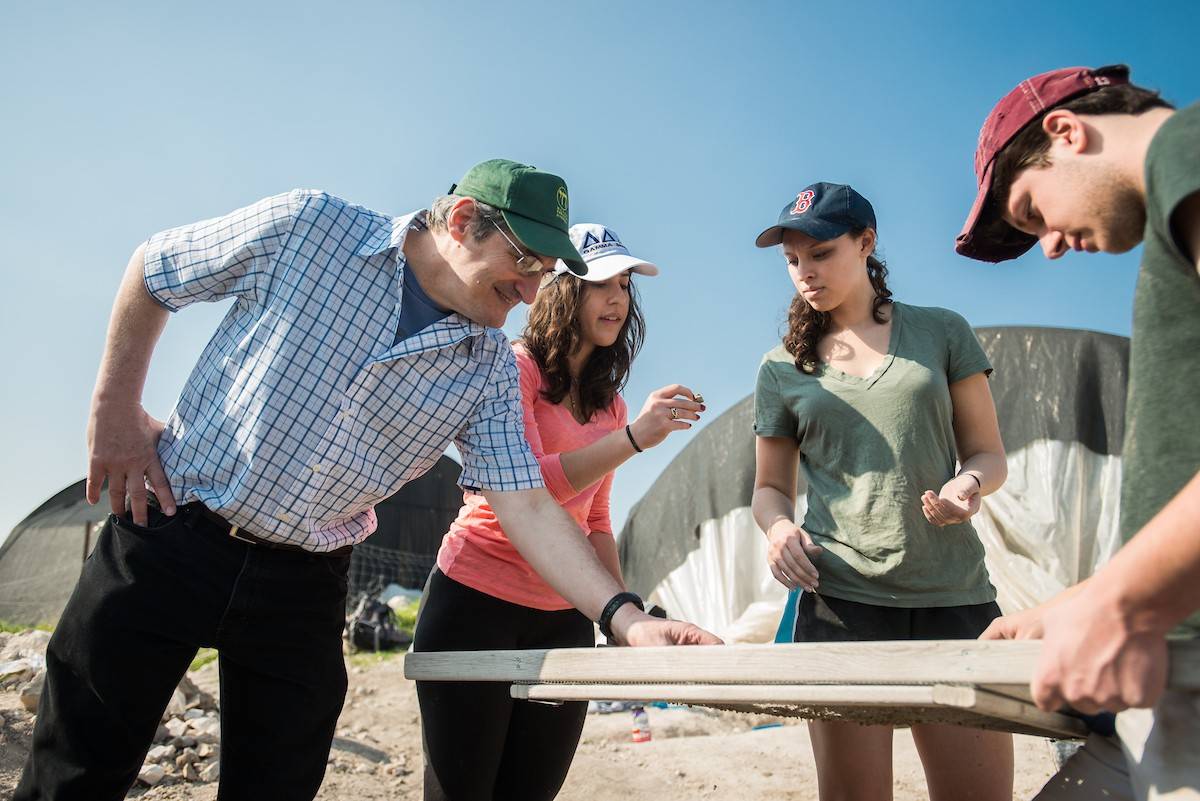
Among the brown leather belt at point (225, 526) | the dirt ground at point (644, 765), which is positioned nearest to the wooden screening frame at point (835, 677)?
the brown leather belt at point (225, 526)

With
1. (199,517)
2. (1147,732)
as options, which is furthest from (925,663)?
(199,517)

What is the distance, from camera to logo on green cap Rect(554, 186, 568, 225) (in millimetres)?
2380

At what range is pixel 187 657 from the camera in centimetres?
220

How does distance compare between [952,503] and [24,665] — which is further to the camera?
[24,665]

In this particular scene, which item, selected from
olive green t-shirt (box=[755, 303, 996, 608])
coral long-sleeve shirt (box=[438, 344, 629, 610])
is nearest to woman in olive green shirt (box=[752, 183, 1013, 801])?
olive green t-shirt (box=[755, 303, 996, 608])

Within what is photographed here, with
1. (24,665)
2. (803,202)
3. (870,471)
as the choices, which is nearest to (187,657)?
Answer: (870,471)

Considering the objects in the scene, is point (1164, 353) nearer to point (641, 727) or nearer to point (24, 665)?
point (641, 727)

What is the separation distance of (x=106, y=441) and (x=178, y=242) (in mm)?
503

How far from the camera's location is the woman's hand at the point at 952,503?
2219 mm

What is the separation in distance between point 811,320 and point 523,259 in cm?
87

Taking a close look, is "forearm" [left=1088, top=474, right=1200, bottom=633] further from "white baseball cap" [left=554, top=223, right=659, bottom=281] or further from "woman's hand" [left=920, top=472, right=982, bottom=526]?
"white baseball cap" [left=554, top=223, right=659, bottom=281]

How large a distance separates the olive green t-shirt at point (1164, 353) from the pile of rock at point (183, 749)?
4.46m

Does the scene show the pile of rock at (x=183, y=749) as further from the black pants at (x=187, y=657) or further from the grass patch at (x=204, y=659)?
the grass patch at (x=204, y=659)

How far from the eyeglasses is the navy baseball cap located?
68 cm
